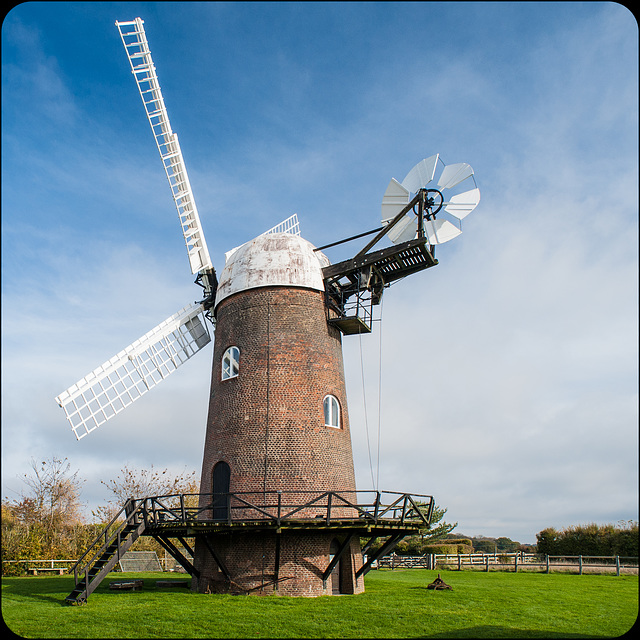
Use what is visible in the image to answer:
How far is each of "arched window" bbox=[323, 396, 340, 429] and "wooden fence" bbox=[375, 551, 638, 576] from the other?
609 inches

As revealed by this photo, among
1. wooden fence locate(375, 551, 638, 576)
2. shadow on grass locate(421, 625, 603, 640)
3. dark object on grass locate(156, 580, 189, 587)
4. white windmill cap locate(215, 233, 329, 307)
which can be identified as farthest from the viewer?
wooden fence locate(375, 551, 638, 576)

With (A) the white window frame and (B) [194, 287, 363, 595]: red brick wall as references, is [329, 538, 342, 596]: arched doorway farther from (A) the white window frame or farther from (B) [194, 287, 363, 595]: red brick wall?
(A) the white window frame

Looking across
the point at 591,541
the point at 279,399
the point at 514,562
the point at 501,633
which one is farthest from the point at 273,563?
the point at 591,541

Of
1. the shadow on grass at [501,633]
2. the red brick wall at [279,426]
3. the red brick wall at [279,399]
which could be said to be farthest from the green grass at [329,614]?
the red brick wall at [279,399]

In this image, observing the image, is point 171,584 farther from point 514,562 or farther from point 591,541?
point 591,541

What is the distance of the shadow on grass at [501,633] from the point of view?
37.9 feet

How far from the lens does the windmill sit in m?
15.6

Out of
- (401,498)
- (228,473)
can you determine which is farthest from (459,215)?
(228,473)

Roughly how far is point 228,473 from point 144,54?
15.6m

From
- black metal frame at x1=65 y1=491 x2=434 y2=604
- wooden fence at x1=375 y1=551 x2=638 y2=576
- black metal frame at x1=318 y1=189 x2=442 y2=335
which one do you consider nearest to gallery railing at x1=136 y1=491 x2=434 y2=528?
black metal frame at x1=65 y1=491 x2=434 y2=604

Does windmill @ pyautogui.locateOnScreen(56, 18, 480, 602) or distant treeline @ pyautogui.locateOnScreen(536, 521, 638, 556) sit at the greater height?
windmill @ pyautogui.locateOnScreen(56, 18, 480, 602)

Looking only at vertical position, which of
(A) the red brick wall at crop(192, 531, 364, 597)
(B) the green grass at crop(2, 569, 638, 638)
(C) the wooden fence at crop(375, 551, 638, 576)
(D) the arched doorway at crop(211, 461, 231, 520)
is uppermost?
(D) the arched doorway at crop(211, 461, 231, 520)

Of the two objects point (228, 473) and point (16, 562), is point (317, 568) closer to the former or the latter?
point (228, 473)

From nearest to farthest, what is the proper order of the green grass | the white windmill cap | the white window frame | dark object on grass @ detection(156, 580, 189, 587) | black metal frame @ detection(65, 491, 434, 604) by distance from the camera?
1. the green grass
2. black metal frame @ detection(65, 491, 434, 604)
3. the white window frame
4. the white windmill cap
5. dark object on grass @ detection(156, 580, 189, 587)
